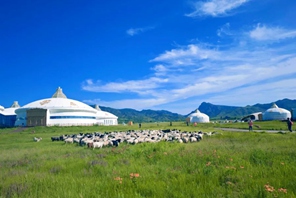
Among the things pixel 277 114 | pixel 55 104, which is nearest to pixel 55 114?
pixel 55 104

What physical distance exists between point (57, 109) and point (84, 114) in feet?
37.0

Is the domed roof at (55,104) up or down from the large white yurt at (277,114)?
up

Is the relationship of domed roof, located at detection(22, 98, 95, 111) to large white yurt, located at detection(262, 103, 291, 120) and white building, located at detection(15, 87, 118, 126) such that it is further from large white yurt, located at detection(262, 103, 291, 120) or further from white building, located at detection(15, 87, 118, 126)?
large white yurt, located at detection(262, 103, 291, 120)

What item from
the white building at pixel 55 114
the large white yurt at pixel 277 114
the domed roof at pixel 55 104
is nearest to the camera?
the white building at pixel 55 114

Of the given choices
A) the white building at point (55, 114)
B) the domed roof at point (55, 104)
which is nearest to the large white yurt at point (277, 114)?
the white building at point (55, 114)

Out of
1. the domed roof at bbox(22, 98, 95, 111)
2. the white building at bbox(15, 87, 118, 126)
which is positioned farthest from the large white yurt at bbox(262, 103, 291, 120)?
the domed roof at bbox(22, 98, 95, 111)

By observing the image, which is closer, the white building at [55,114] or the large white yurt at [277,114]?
the white building at [55,114]

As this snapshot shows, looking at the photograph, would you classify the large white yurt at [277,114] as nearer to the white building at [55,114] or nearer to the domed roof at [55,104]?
the white building at [55,114]

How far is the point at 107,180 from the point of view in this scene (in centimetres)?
794

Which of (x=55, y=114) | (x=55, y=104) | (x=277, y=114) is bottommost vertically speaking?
(x=277, y=114)

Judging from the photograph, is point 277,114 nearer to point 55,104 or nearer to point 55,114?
point 55,114

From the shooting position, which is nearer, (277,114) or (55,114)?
(55,114)

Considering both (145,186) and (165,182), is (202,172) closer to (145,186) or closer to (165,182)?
(165,182)

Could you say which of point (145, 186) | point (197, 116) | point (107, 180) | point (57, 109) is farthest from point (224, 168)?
point (197, 116)
